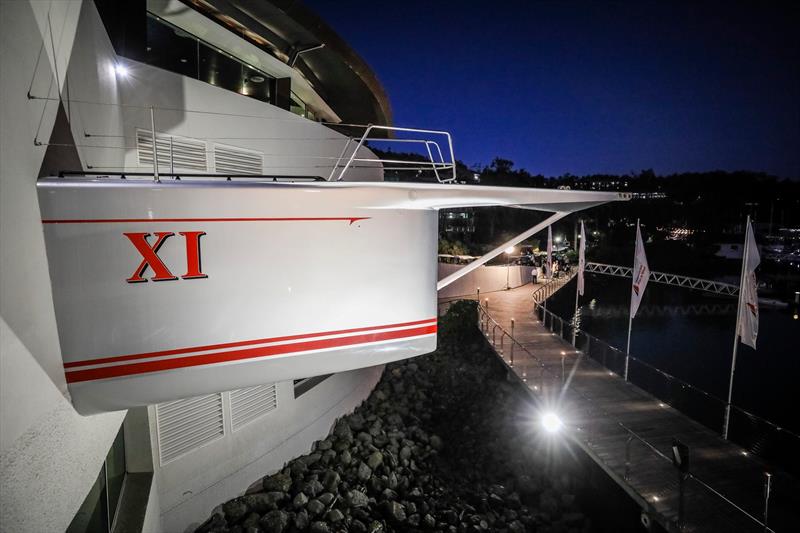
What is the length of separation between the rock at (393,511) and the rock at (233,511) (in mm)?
2376

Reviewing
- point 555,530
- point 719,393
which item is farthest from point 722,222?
point 555,530

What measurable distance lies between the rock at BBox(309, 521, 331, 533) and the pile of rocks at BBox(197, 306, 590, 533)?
0.06ft

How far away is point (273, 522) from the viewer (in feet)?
20.3

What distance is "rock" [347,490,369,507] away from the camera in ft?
23.1

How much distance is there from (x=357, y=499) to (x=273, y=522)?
153 cm

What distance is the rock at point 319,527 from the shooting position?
246 inches

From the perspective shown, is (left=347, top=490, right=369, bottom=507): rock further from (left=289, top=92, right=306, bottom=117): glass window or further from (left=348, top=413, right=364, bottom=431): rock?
(left=289, top=92, right=306, bottom=117): glass window

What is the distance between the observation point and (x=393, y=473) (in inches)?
315

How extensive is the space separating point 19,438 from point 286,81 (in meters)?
8.66

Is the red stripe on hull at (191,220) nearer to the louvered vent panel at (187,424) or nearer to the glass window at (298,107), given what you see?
the louvered vent panel at (187,424)

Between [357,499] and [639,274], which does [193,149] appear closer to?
[357,499]

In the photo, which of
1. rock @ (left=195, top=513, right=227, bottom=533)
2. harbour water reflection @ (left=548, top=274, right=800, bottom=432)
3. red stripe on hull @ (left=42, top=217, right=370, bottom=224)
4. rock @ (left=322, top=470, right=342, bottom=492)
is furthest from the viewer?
harbour water reflection @ (left=548, top=274, right=800, bottom=432)

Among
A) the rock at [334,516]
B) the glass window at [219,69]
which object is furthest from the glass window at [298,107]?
the rock at [334,516]

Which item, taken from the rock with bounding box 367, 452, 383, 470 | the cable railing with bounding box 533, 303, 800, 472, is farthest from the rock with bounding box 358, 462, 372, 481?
the cable railing with bounding box 533, 303, 800, 472
